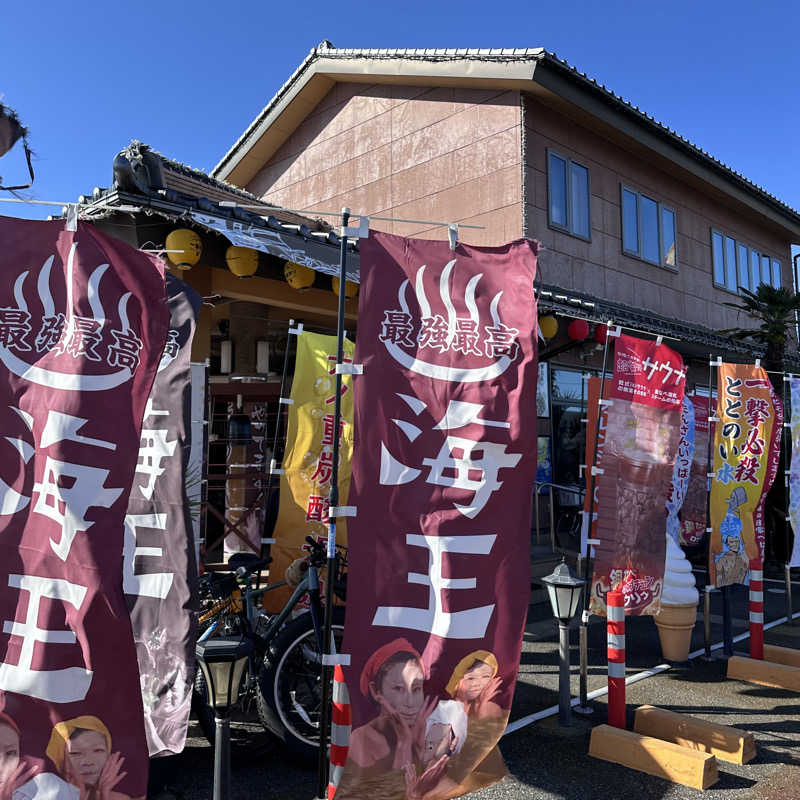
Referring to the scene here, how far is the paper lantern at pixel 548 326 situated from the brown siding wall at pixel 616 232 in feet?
6.44

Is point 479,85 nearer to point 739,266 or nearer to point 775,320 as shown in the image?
point 775,320

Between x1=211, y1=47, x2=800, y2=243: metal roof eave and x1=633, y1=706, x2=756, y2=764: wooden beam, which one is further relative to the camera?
x1=211, y1=47, x2=800, y2=243: metal roof eave

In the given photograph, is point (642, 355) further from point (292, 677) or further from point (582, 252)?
point (582, 252)

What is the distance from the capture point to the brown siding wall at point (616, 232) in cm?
1267

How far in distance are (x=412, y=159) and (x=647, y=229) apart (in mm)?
5272

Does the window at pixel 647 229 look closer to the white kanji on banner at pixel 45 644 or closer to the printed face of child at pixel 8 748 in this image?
the white kanji on banner at pixel 45 644

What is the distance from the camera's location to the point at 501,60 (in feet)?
40.0

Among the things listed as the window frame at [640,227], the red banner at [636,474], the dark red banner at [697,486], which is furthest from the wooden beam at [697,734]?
the window frame at [640,227]

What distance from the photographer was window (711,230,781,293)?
56.3 feet

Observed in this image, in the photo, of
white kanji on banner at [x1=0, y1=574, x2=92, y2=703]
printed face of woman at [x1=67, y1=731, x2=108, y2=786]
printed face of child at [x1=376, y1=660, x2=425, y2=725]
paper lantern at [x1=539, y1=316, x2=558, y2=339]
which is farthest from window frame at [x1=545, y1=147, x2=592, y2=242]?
printed face of woman at [x1=67, y1=731, x2=108, y2=786]

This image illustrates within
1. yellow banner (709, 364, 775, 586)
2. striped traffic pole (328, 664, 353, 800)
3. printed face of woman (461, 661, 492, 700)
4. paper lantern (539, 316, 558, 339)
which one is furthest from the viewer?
paper lantern (539, 316, 558, 339)

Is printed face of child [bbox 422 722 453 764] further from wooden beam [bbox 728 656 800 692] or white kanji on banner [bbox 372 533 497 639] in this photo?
wooden beam [bbox 728 656 800 692]

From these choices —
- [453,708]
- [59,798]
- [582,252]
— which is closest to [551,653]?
[453,708]

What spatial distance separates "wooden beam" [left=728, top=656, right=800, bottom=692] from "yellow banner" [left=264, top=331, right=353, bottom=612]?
153 inches
